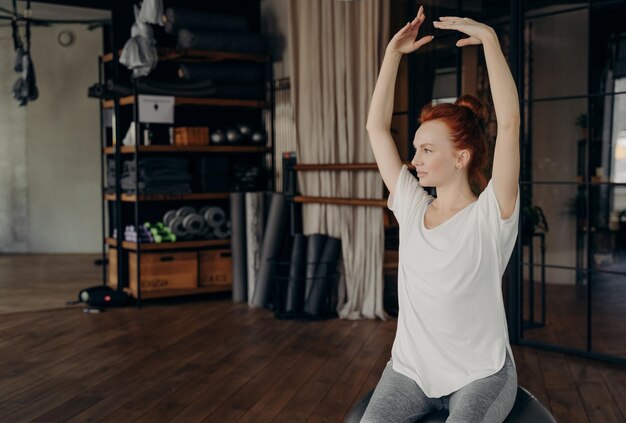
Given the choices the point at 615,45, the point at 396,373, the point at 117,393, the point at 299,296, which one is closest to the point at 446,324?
the point at 396,373

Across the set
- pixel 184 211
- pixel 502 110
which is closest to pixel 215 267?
pixel 184 211

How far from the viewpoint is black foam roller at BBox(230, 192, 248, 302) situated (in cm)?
627

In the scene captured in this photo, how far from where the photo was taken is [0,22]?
10117mm

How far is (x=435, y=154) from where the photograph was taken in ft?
6.54

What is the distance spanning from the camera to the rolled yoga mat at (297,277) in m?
5.63

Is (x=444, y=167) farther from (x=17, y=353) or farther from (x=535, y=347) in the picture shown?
(x=17, y=353)

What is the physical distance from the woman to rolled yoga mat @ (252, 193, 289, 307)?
395cm

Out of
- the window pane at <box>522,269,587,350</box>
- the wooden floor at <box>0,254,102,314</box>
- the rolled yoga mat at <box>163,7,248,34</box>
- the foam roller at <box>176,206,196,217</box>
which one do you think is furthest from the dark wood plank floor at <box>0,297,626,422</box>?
the rolled yoga mat at <box>163,7,248,34</box>

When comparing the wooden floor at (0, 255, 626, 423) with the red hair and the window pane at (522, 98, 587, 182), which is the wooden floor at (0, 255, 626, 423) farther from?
the window pane at (522, 98, 587, 182)

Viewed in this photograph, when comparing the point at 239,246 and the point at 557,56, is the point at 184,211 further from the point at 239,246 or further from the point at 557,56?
the point at 557,56

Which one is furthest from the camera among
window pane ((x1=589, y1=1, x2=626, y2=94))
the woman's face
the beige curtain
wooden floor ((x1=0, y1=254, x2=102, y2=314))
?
window pane ((x1=589, y1=1, x2=626, y2=94))

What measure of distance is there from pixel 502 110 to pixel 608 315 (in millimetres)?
4668

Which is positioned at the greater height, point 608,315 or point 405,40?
point 405,40

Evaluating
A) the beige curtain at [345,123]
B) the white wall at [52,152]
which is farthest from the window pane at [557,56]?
the white wall at [52,152]
